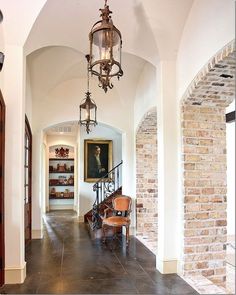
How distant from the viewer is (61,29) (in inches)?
149

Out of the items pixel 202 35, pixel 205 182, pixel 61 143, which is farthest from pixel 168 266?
pixel 61 143

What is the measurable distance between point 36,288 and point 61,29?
3.37m

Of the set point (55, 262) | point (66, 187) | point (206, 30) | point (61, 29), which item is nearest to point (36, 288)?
point (55, 262)

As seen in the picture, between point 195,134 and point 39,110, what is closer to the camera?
point 195,134

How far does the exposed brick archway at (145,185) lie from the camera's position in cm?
617

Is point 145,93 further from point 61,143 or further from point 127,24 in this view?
point 61,143

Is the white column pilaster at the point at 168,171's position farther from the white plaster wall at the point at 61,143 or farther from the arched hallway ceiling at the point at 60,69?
the white plaster wall at the point at 61,143

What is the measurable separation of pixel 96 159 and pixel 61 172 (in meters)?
3.27

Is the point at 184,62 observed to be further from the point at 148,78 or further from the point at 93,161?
the point at 93,161

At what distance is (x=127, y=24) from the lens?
3717 mm

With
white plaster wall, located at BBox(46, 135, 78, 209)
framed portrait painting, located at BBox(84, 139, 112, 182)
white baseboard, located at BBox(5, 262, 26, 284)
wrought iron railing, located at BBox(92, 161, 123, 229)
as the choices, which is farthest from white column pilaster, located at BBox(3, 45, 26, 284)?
white plaster wall, located at BBox(46, 135, 78, 209)

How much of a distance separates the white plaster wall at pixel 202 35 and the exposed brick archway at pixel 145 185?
2.37 metres

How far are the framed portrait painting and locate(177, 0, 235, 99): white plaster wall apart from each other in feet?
16.7

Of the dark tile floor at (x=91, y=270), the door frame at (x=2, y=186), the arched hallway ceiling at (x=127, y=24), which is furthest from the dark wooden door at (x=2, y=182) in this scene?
the arched hallway ceiling at (x=127, y=24)
